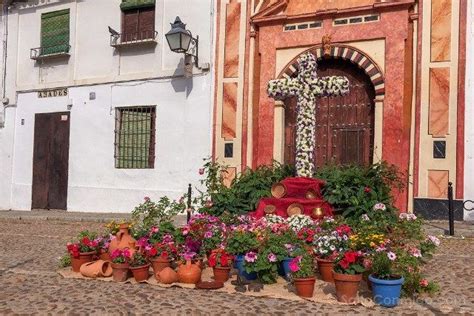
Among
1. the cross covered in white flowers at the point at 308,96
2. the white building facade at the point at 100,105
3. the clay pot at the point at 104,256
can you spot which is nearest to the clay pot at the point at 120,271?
the clay pot at the point at 104,256

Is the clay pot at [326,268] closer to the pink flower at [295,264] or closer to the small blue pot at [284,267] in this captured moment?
the small blue pot at [284,267]

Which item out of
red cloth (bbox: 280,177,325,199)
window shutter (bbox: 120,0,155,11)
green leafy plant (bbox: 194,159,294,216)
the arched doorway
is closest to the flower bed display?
red cloth (bbox: 280,177,325,199)

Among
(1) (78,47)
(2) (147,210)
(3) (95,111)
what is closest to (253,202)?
(2) (147,210)

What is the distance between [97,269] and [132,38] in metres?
8.81

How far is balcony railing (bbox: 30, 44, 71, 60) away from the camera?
535 inches

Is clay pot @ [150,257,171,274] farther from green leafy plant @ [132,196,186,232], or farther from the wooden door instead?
the wooden door

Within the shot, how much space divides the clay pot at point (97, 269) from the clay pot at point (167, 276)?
2.31 ft

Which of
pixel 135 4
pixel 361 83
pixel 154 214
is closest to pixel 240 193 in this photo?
pixel 154 214

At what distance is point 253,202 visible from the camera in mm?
7848

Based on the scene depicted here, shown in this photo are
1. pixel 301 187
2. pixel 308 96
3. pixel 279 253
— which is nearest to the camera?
pixel 279 253

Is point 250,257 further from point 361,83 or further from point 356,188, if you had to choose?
point 361,83

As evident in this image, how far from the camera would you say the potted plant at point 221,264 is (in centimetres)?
495

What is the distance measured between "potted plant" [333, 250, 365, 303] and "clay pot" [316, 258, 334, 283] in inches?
17.7

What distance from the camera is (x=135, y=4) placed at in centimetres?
1268
